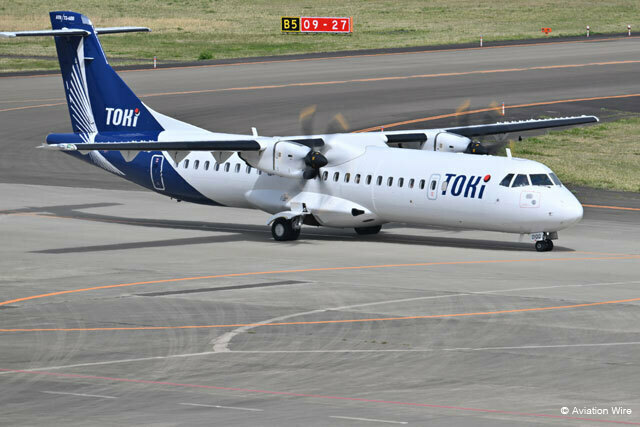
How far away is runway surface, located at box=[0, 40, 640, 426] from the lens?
17.1m

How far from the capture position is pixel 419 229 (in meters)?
38.7

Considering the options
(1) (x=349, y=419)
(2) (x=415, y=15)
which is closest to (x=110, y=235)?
(1) (x=349, y=419)

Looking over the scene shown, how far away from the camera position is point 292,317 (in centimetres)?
2409

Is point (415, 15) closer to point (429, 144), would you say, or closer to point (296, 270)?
point (429, 144)

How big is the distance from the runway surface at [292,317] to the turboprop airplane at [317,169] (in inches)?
42.6

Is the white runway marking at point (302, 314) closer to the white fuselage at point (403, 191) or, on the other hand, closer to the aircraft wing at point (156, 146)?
the white fuselage at point (403, 191)

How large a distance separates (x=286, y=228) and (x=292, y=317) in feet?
39.0

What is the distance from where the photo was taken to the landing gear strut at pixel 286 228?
1411 inches

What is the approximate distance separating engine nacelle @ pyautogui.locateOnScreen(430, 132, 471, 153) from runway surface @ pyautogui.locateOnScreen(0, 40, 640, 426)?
2.83 m

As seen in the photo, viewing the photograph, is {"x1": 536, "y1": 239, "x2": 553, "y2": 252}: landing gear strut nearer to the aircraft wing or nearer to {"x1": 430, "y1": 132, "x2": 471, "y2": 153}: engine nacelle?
{"x1": 430, "y1": 132, "x2": 471, "y2": 153}: engine nacelle

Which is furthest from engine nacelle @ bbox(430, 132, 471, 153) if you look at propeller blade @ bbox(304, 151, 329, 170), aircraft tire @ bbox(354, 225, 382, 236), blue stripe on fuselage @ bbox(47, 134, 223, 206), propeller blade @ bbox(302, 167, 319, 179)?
blue stripe on fuselage @ bbox(47, 134, 223, 206)

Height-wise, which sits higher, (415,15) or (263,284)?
(415,15)

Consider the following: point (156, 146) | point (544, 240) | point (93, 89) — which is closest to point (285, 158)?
point (156, 146)

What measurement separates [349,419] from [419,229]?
2302cm
